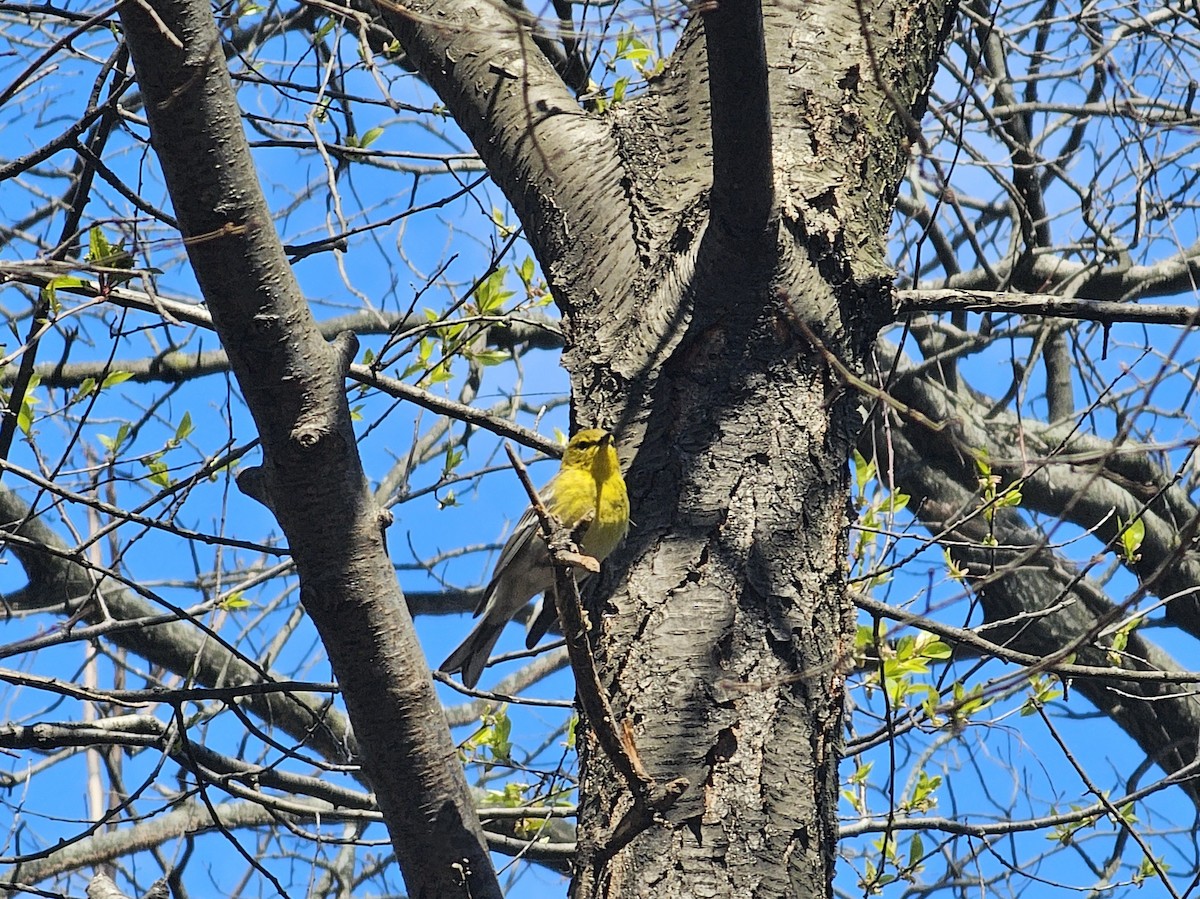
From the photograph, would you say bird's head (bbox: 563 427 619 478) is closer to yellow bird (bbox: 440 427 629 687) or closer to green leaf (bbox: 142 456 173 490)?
yellow bird (bbox: 440 427 629 687)

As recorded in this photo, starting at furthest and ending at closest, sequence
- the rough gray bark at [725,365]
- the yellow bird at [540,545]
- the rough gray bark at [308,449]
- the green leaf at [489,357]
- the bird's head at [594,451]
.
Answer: the green leaf at [489,357] < the yellow bird at [540,545] < the bird's head at [594,451] < the rough gray bark at [725,365] < the rough gray bark at [308,449]

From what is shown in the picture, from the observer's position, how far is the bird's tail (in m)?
4.21

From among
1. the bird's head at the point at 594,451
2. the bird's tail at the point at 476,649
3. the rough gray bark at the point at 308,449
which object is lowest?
the rough gray bark at the point at 308,449

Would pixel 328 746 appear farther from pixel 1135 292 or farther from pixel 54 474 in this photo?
pixel 1135 292

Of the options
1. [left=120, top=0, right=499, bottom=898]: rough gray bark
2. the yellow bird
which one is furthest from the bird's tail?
[left=120, top=0, right=499, bottom=898]: rough gray bark

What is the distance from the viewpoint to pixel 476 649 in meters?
4.31

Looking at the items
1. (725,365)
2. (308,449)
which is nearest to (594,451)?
(725,365)

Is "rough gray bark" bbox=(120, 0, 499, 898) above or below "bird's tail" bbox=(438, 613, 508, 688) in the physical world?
below

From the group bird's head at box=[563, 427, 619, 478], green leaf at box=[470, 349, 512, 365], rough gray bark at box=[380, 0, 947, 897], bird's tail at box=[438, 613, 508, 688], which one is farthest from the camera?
green leaf at box=[470, 349, 512, 365]

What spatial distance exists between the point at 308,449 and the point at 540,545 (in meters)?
2.37

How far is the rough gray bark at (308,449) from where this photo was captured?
215cm

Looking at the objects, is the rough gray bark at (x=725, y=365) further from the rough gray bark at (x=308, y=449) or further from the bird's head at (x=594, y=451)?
the rough gray bark at (x=308, y=449)

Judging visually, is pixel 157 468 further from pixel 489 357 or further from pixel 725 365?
pixel 725 365

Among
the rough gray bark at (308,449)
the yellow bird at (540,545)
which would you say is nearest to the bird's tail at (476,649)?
the yellow bird at (540,545)
